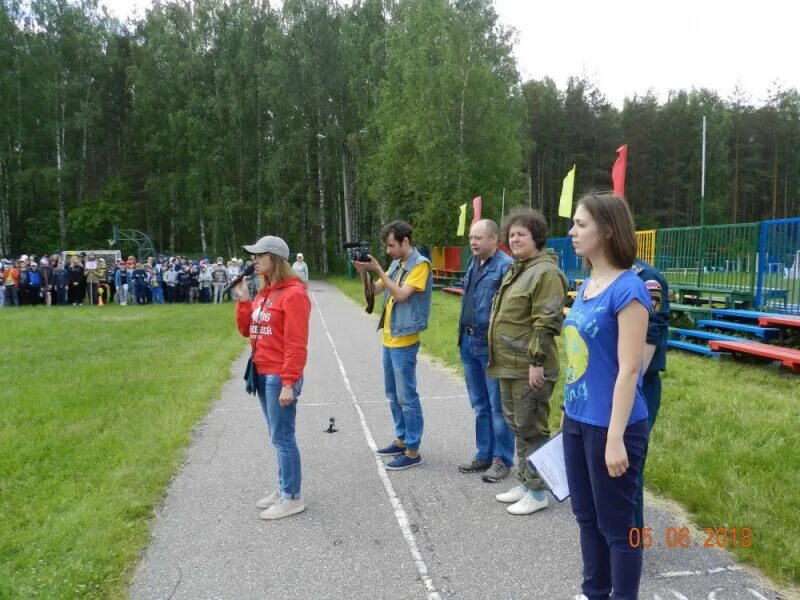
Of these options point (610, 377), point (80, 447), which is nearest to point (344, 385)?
point (80, 447)

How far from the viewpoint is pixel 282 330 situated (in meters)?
3.58

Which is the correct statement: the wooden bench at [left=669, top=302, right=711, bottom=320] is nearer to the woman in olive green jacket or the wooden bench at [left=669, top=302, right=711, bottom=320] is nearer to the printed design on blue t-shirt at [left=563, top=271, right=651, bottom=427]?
the woman in olive green jacket

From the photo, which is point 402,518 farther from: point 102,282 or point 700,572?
point 102,282

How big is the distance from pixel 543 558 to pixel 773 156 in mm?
56058

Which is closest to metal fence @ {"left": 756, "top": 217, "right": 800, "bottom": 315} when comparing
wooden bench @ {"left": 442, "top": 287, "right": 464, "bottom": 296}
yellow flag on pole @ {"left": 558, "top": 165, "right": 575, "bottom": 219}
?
yellow flag on pole @ {"left": 558, "top": 165, "right": 575, "bottom": 219}

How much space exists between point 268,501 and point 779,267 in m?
8.17

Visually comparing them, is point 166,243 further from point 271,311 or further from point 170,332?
point 271,311

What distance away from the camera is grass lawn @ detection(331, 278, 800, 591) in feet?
10.3

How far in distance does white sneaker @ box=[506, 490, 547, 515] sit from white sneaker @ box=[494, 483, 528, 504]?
7cm

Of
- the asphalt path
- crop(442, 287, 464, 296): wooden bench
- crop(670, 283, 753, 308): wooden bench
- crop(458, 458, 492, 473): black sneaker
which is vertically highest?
crop(670, 283, 753, 308): wooden bench

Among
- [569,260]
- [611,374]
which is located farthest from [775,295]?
[611,374]

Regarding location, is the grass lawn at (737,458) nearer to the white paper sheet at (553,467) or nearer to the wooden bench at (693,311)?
the white paper sheet at (553,467)

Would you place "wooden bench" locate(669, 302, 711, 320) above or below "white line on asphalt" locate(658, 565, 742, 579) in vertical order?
above

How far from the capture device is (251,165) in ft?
119
